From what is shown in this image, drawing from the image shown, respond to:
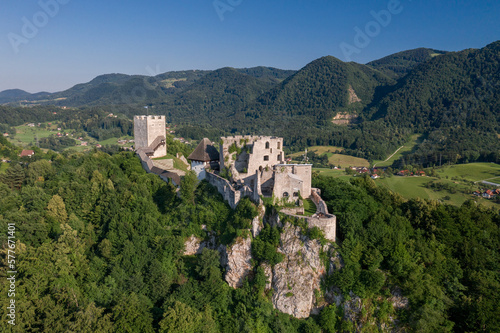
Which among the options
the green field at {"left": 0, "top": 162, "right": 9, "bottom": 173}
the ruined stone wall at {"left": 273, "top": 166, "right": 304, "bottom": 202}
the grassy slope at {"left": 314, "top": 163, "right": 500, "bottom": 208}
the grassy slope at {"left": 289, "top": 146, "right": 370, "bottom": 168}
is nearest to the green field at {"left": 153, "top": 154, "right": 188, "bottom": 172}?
the ruined stone wall at {"left": 273, "top": 166, "right": 304, "bottom": 202}

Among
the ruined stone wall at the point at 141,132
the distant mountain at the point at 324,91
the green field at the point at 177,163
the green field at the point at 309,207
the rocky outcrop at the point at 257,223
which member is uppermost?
the distant mountain at the point at 324,91

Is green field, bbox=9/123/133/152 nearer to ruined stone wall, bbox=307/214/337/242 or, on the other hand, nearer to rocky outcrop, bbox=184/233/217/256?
A: rocky outcrop, bbox=184/233/217/256

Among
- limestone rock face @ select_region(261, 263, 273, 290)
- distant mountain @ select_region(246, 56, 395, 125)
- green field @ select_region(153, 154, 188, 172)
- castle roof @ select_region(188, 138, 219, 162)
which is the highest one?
distant mountain @ select_region(246, 56, 395, 125)

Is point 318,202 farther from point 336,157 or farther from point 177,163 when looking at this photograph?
point 336,157

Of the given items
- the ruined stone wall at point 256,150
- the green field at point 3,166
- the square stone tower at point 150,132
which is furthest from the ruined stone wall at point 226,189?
the green field at point 3,166

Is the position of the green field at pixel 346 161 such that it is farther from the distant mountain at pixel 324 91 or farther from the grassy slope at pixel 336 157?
the distant mountain at pixel 324 91
